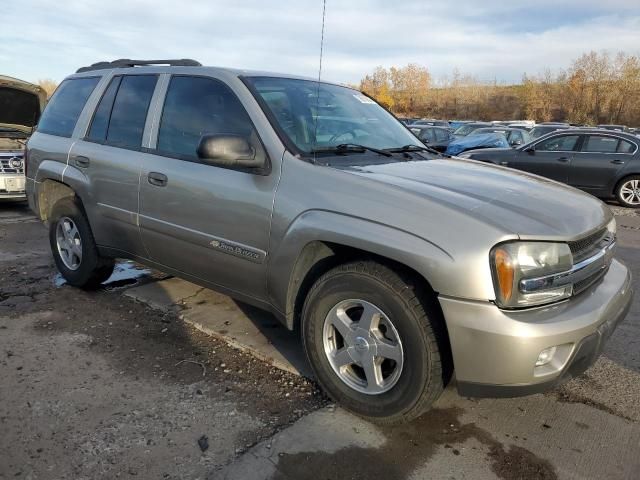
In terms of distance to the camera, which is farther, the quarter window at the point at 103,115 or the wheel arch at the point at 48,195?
the wheel arch at the point at 48,195

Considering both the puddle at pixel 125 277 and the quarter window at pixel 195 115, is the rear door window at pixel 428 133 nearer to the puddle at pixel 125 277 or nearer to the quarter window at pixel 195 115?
the puddle at pixel 125 277

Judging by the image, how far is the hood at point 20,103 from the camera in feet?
30.1

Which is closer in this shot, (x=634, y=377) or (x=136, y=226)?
(x=634, y=377)

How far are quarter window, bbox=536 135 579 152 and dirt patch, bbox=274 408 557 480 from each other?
998 centimetres

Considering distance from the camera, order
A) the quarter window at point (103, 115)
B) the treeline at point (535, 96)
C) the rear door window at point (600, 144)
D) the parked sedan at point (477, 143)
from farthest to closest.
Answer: the treeline at point (535, 96), the parked sedan at point (477, 143), the rear door window at point (600, 144), the quarter window at point (103, 115)

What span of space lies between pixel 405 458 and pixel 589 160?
1019 centimetres

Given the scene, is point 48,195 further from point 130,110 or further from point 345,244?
point 345,244

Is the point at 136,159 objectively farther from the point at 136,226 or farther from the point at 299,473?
the point at 299,473

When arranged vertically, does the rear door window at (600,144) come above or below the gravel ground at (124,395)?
above

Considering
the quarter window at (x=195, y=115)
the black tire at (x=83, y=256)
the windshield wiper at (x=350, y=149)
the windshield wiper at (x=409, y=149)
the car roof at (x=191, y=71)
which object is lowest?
the black tire at (x=83, y=256)

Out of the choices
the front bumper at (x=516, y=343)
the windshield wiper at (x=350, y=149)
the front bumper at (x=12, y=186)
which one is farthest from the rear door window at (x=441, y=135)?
the front bumper at (x=516, y=343)

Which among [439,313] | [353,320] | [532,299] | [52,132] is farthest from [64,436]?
[52,132]

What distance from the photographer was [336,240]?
2.62 metres

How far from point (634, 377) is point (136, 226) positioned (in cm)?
346
